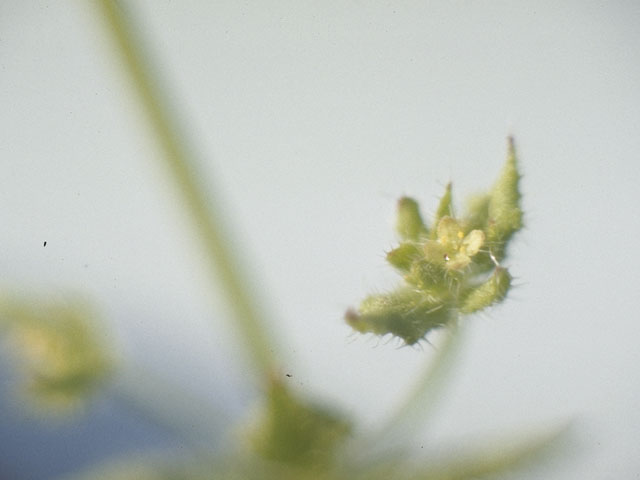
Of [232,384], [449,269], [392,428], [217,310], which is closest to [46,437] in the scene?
[232,384]

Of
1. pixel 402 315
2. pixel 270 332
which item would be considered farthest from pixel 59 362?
pixel 402 315

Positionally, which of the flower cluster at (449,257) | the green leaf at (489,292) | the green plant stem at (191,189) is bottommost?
the green leaf at (489,292)

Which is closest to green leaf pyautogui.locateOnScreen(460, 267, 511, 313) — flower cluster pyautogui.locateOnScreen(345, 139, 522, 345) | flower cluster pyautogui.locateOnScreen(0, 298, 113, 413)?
flower cluster pyautogui.locateOnScreen(345, 139, 522, 345)

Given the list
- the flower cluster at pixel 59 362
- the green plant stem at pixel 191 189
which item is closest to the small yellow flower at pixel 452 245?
the green plant stem at pixel 191 189

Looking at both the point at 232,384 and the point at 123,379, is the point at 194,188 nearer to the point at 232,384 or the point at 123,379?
the point at 123,379

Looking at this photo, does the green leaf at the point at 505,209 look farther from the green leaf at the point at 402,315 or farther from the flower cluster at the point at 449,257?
the green leaf at the point at 402,315

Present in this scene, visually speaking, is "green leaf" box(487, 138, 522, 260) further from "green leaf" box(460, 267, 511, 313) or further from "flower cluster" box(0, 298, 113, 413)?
"flower cluster" box(0, 298, 113, 413)

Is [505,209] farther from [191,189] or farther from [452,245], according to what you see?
[191,189]
